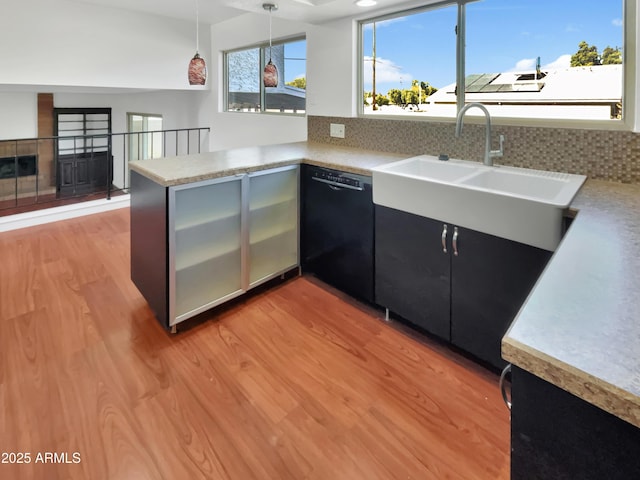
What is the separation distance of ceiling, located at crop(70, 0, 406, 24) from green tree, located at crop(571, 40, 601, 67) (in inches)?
45.2

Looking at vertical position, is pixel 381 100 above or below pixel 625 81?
above

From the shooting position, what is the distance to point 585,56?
195 centimetres

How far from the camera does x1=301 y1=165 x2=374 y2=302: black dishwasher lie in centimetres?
225

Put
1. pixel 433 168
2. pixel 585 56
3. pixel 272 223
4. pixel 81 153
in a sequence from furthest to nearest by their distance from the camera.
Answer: pixel 81 153 → pixel 272 223 → pixel 433 168 → pixel 585 56

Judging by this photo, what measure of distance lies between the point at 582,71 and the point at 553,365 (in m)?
2.03

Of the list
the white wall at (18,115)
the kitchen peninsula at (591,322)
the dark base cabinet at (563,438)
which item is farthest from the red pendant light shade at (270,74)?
the white wall at (18,115)

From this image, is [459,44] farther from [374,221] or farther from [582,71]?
[374,221]

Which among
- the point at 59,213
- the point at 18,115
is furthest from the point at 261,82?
the point at 18,115

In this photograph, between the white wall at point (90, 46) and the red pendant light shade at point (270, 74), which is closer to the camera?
the red pendant light shade at point (270, 74)

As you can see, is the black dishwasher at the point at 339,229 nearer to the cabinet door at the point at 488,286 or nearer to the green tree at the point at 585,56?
the cabinet door at the point at 488,286

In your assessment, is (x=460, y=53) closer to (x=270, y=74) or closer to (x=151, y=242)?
(x=270, y=74)

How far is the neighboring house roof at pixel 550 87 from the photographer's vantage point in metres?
1.91

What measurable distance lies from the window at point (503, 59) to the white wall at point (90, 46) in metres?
2.59

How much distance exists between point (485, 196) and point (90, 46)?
13.5 feet
